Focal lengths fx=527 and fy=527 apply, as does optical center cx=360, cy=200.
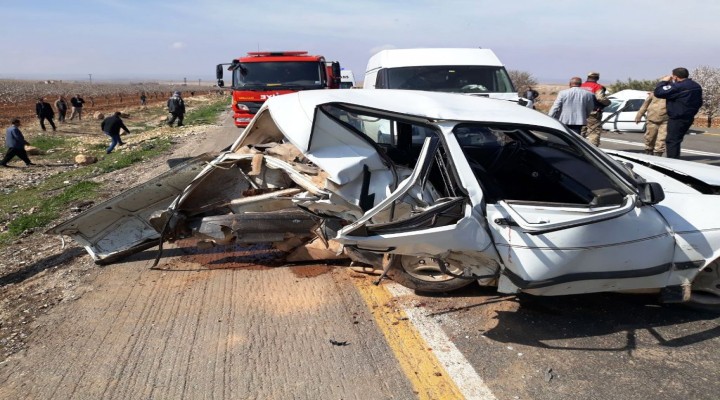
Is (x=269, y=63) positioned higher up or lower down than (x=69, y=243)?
higher up

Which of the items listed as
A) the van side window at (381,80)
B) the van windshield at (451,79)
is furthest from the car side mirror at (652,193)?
the van side window at (381,80)

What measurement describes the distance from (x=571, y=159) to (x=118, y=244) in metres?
4.27

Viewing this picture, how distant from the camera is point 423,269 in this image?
4.23 metres

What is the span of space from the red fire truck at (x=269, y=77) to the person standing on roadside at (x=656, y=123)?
7.12 meters

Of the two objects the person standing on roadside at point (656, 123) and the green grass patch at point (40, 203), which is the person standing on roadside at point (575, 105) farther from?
the green grass patch at point (40, 203)

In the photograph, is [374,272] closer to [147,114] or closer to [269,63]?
[269,63]

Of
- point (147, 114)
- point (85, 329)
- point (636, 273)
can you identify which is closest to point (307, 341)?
point (85, 329)

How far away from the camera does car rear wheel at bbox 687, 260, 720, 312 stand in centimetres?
376

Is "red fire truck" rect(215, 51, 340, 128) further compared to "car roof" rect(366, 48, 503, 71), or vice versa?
"red fire truck" rect(215, 51, 340, 128)

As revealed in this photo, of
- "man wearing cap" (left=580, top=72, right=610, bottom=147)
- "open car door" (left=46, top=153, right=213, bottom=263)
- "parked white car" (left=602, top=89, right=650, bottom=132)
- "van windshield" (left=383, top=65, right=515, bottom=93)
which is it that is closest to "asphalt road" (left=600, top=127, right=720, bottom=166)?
"parked white car" (left=602, top=89, right=650, bottom=132)

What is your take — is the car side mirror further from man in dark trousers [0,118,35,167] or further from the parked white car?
man in dark trousers [0,118,35,167]

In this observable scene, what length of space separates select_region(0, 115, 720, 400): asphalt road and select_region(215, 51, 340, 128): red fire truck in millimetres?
8835

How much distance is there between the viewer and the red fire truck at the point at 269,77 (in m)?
12.8

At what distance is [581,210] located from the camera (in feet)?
11.0
